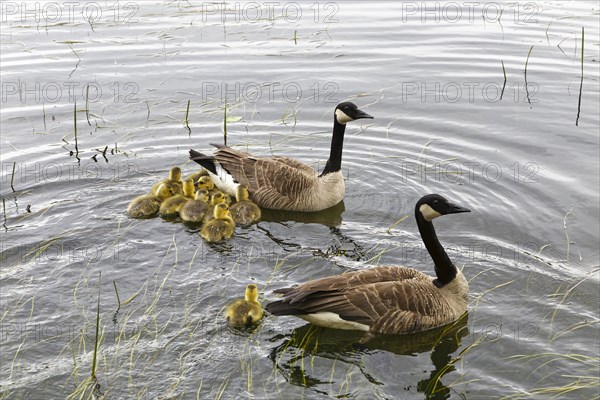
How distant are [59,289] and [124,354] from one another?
→ 183 centimetres

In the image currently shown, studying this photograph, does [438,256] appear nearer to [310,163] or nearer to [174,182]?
[174,182]

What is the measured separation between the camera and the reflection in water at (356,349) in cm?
841

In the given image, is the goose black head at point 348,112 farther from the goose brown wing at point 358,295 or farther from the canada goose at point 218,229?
the goose brown wing at point 358,295

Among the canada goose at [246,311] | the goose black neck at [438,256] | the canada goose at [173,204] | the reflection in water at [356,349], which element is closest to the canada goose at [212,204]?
the canada goose at [173,204]

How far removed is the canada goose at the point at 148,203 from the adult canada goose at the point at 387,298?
11.3 ft

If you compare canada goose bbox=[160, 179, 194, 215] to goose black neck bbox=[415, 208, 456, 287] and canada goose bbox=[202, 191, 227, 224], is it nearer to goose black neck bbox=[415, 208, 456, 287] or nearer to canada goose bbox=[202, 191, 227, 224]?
canada goose bbox=[202, 191, 227, 224]

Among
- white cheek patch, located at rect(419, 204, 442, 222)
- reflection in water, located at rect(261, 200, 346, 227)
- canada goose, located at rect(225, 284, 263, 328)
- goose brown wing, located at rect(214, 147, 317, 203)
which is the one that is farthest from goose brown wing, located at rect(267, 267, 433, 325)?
goose brown wing, located at rect(214, 147, 317, 203)

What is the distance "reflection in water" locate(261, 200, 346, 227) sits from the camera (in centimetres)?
1245

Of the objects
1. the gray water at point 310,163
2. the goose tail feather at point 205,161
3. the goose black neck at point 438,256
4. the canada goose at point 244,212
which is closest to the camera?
the gray water at point 310,163

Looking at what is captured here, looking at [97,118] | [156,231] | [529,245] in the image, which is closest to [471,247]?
[529,245]

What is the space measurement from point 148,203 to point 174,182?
2.18 feet

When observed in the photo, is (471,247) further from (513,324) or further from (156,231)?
(156,231)

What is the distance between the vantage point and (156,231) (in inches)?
458

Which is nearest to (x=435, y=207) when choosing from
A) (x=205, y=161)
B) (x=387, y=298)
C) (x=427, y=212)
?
(x=427, y=212)
